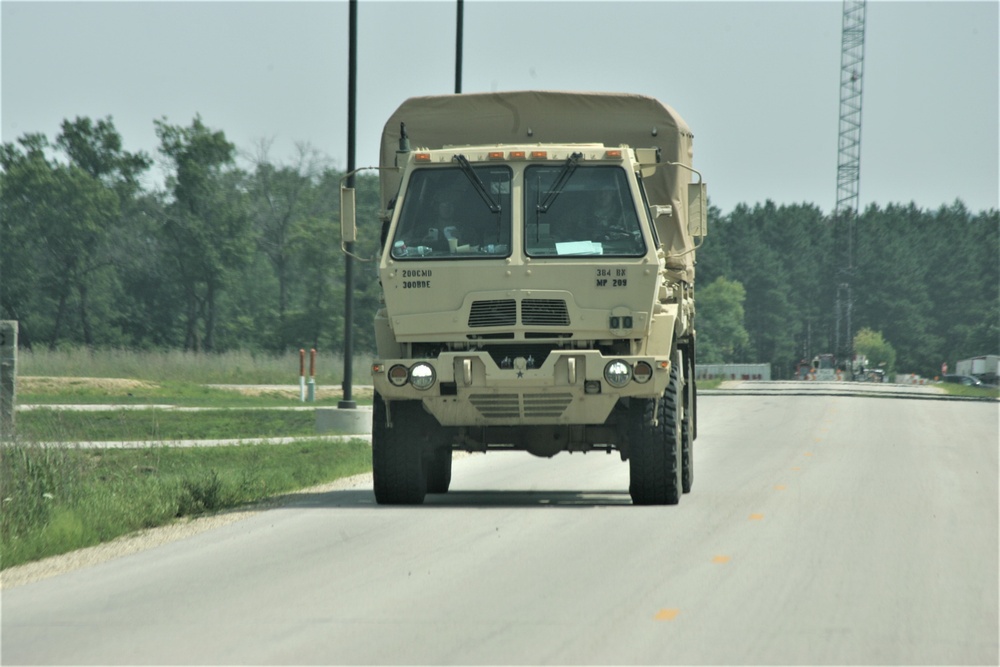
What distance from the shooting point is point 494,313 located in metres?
13.1

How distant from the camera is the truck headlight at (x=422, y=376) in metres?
13.1

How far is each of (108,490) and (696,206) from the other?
611 centimetres

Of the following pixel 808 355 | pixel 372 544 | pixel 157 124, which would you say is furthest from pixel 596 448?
pixel 808 355

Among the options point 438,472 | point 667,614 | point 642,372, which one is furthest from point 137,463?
point 667,614

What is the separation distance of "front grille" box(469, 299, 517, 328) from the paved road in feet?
5.54

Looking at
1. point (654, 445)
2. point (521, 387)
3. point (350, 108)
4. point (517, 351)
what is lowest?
point (654, 445)

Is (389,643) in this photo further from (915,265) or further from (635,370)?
(915,265)

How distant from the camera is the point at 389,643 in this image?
293 inches

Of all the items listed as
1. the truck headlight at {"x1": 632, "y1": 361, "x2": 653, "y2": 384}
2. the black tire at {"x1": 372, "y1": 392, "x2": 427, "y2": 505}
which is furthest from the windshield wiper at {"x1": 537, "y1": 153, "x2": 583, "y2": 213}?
the black tire at {"x1": 372, "y1": 392, "x2": 427, "y2": 505}

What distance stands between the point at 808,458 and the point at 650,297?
8.23m

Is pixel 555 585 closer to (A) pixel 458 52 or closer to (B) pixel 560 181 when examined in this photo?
(B) pixel 560 181

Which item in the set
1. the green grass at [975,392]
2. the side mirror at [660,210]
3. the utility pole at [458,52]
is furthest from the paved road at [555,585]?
the green grass at [975,392]

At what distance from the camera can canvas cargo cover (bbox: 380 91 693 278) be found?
14766 millimetres

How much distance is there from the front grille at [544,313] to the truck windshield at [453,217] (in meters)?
0.52
